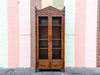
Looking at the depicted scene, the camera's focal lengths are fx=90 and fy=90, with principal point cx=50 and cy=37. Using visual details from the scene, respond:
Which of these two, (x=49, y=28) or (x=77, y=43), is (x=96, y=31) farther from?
(x=49, y=28)

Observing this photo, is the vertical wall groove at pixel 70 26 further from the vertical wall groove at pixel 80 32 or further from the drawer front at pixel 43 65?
the drawer front at pixel 43 65

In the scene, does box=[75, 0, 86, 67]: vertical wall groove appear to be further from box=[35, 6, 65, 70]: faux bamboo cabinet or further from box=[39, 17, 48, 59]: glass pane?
box=[39, 17, 48, 59]: glass pane

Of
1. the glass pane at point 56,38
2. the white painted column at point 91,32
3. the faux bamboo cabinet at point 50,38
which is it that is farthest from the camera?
the white painted column at point 91,32

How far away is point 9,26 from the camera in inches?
123

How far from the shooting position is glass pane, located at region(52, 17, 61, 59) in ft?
9.34

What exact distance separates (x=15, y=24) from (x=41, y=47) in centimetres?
123

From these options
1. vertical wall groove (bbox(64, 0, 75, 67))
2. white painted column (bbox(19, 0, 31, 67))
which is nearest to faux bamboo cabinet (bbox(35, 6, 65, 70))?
vertical wall groove (bbox(64, 0, 75, 67))

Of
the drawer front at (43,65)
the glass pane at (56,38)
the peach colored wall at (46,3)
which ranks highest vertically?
the peach colored wall at (46,3)

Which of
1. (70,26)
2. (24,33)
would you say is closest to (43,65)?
(24,33)

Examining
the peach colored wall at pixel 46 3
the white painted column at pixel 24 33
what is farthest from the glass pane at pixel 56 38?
the white painted column at pixel 24 33

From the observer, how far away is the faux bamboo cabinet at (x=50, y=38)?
2744 mm

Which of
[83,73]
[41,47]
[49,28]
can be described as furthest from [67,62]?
[49,28]

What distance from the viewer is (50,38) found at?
9.12 ft

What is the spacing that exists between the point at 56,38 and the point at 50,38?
0.22 meters
